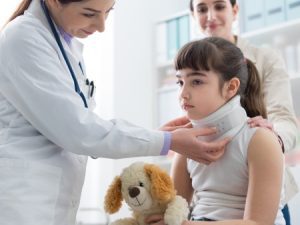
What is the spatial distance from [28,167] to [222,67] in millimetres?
628

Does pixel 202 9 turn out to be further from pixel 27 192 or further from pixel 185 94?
pixel 27 192

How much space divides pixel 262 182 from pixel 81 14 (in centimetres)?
67

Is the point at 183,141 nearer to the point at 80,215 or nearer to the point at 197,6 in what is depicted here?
the point at 197,6

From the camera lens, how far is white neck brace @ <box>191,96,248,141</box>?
1.42 metres

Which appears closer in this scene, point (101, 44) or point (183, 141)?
point (183, 141)

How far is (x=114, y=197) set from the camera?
139 cm

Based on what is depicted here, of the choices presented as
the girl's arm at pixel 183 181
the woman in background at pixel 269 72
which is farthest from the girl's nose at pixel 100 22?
the woman in background at pixel 269 72

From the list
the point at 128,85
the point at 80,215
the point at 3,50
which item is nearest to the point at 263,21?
the point at 128,85

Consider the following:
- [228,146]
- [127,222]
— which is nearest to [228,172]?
[228,146]

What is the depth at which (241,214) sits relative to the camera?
1.38 meters

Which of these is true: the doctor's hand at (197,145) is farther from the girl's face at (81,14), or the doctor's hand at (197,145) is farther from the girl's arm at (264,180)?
the girl's face at (81,14)

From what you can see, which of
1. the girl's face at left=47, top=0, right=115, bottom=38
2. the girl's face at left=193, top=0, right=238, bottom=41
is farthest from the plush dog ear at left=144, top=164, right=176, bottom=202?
the girl's face at left=193, top=0, right=238, bottom=41

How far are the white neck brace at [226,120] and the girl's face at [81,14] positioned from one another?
Result: 41cm

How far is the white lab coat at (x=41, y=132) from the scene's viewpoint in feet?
4.04
